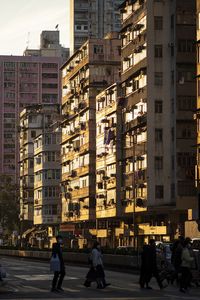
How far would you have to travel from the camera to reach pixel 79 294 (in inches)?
1139

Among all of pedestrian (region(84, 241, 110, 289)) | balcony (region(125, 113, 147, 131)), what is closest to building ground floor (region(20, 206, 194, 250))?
balcony (region(125, 113, 147, 131))

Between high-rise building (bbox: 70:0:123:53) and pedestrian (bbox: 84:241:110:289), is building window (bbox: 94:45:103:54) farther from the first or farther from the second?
high-rise building (bbox: 70:0:123:53)

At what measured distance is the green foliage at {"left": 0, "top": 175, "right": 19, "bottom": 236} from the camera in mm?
146750

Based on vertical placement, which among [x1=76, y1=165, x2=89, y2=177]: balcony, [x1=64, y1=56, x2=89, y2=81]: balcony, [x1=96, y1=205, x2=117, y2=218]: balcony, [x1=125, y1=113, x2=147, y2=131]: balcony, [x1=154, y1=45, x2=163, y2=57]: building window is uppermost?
[x1=64, y1=56, x2=89, y2=81]: balcony

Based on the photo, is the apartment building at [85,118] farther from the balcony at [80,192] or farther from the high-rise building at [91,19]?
the high-rise building at [91,19]

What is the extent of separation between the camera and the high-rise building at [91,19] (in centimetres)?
19300

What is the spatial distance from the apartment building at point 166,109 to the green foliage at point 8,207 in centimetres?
6235

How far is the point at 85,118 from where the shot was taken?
368 feet

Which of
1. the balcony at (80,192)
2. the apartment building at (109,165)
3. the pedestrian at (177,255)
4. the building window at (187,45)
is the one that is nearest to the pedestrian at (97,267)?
the pedestrian at (177,255)

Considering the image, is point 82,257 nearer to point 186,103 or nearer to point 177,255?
point 186,103

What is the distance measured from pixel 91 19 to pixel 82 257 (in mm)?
128569

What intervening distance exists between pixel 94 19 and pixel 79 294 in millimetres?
168133

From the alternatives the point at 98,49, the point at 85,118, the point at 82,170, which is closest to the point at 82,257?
the point at 82,170

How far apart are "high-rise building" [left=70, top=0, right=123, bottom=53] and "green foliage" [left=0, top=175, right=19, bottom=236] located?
168 ft
